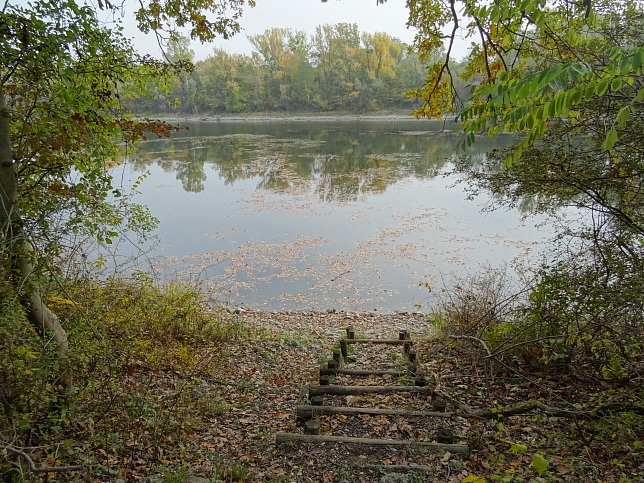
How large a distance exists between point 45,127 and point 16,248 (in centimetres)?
108

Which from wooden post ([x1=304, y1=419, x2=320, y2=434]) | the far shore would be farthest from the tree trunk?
the far shore

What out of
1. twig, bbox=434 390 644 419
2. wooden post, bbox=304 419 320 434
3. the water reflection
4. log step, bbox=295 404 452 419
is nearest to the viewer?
twig, bbox=434 390 644 419

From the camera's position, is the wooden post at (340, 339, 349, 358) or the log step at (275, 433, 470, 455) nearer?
the log step at (275, 433, 470, 455)

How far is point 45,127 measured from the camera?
3627 millimetres

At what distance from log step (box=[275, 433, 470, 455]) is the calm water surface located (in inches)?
214

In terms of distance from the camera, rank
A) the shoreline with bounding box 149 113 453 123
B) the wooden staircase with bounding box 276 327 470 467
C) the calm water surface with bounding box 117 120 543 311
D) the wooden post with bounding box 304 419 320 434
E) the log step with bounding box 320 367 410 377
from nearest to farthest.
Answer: the wooden staircase with bounding box 276 327 470 467, the wooden post with bounding box 304 419 320 434, the log step with bounding box 320 367 410 377, the calm water surface with bounding box 117 120 543 311, the shoreline with bounding box 149 113 453 123

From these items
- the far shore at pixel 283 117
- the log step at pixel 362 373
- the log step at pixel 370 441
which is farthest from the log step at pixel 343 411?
the far shore at pixel 283 117

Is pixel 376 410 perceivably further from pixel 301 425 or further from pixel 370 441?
pixel 301 425

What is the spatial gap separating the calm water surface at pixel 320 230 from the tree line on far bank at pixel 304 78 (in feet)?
153

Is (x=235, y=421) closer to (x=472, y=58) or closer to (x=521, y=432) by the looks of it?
(x=521, y=432)

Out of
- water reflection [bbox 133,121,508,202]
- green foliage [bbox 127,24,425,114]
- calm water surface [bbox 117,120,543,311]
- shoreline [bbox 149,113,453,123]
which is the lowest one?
calm water surface [bbox 117,120,543,311]

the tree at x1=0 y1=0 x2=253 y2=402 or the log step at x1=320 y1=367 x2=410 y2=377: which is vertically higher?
the tree at x1=0 y1=0 x2=253 y2=402

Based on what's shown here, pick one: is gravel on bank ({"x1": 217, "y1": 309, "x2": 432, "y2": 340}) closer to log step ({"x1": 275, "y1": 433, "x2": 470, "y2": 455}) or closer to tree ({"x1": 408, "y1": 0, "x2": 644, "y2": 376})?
tree ({"x1": 408, "y1": 0, "x2": 644, "y2": 376})

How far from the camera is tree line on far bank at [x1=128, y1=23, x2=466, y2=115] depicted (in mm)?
70812
